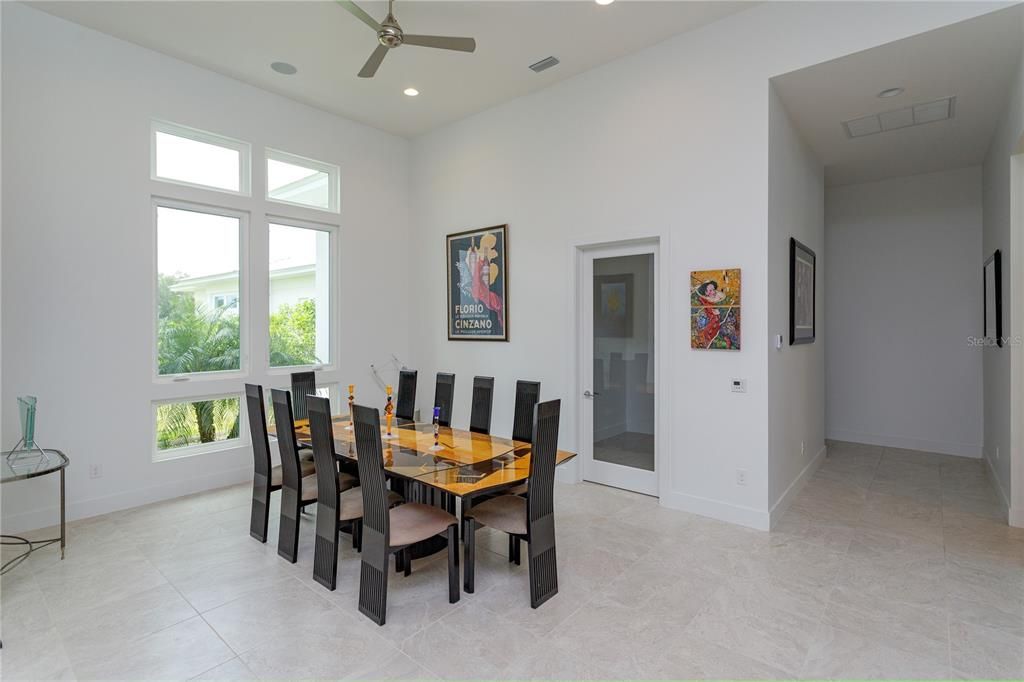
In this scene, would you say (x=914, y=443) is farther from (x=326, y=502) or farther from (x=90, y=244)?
(x=90, y=244)

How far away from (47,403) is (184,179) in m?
2.13

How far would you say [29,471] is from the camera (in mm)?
3039

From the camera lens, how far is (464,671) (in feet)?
7.07

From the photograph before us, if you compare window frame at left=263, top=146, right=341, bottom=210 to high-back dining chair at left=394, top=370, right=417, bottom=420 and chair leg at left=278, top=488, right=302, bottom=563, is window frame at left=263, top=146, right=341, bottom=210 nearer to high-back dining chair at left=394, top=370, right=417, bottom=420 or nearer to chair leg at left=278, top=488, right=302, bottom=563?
high-back dining chair at left=394, top=370, right=417, bottom=420

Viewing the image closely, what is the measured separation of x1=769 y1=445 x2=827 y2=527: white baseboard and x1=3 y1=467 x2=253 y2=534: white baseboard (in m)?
4.68

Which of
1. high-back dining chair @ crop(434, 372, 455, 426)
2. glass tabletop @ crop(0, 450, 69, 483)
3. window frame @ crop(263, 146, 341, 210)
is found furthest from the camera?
window frame @ crop(263, 146, 341, 210)

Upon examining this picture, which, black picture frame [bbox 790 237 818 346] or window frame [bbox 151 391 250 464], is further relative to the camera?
window frame [bbox 151 391 250 464]

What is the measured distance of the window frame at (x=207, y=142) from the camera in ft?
14.2

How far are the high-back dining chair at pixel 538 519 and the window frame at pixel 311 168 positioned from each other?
3.98 meters

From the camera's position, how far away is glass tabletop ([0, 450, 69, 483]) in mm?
2977

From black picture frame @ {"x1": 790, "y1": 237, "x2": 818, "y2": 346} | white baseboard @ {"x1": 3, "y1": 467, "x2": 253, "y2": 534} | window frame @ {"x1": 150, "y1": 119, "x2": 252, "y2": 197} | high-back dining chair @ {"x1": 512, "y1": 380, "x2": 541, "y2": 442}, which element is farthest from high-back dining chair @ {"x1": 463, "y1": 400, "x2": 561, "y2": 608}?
window frame @ {"x1": 150, "y1": 119, "x2": 252, "y2": 197}

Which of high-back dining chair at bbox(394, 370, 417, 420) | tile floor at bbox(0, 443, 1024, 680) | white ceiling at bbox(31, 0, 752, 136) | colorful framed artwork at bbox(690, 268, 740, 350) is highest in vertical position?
white ceiling at bbox(31, 0, 752, 136)

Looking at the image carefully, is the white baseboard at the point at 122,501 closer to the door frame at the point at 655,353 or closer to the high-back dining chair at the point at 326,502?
the high-back dining chair at the point at 326,502

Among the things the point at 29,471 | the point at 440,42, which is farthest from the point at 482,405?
the point at 29,471
